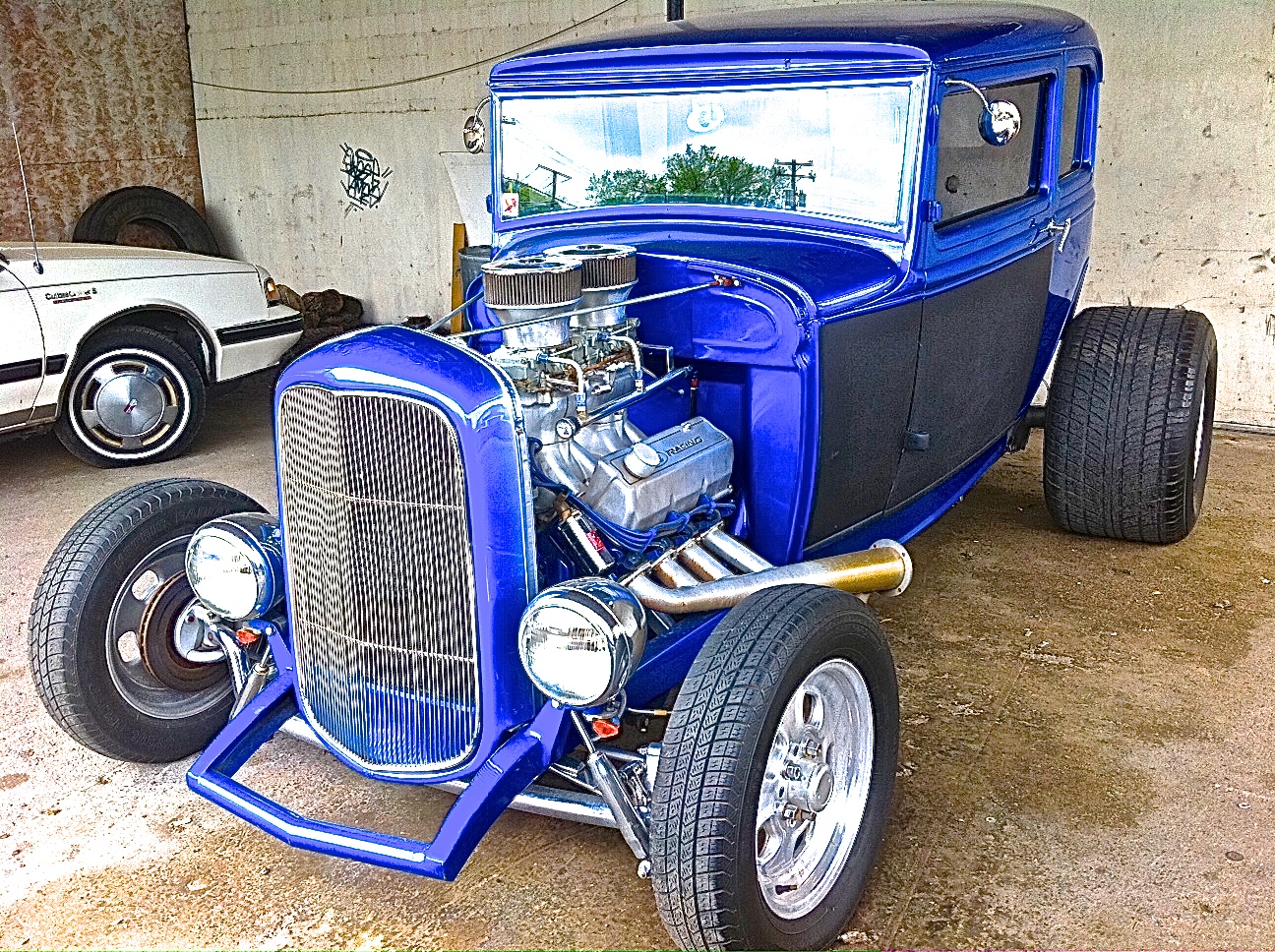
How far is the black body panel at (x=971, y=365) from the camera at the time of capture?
3727 millimetres

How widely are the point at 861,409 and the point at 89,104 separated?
8.26m

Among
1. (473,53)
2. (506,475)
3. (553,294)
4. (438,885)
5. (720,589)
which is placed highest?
(473,53)

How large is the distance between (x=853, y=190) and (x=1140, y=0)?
11.4 feet

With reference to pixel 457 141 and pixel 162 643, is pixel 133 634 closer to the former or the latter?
pixel 162 643

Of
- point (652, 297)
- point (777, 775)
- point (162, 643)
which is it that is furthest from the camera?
point (162, 643)

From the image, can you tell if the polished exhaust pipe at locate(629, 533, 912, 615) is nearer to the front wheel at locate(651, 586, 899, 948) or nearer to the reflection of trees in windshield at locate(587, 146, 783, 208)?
the front wheel at locate(651, 586, 899, 948)

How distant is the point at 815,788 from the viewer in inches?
103

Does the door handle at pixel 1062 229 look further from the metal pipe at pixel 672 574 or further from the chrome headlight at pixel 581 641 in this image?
the chrome headlight at pixel 581 641

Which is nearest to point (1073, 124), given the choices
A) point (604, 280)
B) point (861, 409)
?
point (861, 409)

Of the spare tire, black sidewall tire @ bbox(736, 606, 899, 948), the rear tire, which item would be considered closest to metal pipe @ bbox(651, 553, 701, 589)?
black sidewall tire @ bbox(736, 606, 899, 948)

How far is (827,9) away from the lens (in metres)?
4.20

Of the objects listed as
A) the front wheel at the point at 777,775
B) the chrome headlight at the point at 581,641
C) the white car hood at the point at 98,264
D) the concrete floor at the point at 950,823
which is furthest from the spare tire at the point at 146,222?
the front wheel at the point at 777,775

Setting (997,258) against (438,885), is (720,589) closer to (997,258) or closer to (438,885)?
(438,885)

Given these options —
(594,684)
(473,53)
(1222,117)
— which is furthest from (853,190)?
(473,53)
